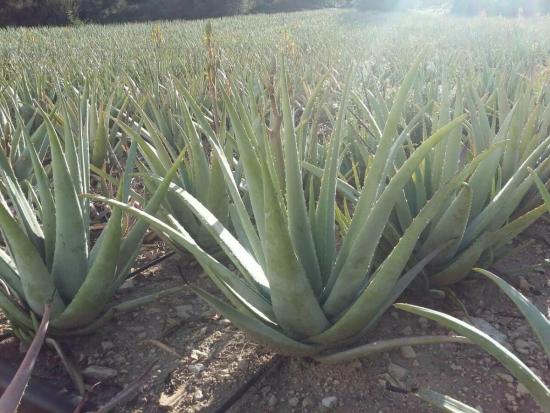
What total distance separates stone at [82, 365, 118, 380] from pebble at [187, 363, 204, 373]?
18cm

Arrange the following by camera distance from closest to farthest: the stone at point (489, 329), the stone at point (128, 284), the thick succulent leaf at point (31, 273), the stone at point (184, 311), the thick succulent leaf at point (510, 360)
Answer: the thick succulent leaf at point (510, 360) → the thick succulent leaf at point (31, 273) → the stone at point (489, 329) → the stone at point (184, 311) → the stone at point (128, 284)

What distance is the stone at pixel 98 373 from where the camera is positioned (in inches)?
49.1

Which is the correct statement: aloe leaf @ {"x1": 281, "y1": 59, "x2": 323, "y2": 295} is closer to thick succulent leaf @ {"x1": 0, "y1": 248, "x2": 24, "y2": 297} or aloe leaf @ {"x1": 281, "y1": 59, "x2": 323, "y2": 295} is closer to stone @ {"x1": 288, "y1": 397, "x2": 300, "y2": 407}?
stone @ {"x1": 288, "y1": 397, "x2": 300, "y2": 407}

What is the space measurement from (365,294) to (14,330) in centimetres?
91

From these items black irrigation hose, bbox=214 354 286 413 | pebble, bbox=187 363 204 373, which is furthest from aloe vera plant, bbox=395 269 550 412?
pebble, bbox=187 363 204 373

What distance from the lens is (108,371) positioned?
1260mm

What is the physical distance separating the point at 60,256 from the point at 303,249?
2.07 ft

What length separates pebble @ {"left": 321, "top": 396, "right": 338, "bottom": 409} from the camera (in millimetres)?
1116

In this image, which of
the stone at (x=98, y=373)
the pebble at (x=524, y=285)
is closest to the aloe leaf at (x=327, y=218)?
the stone at (x=98, y=373)

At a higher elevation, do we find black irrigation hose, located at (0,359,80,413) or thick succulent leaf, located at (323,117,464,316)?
thick succulent leaf, located at (323,117,464,316)

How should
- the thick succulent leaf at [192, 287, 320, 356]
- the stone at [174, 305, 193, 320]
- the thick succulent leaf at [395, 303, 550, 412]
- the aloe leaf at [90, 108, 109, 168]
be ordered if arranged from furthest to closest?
the aloe leaf at [90, 108, 109, 168]
the stone at [174, 305, 193, 320]
the thick succulent leaf at [192, 287, 320, 356]
the thick succulent leaf at [395, 303, 550, 412]

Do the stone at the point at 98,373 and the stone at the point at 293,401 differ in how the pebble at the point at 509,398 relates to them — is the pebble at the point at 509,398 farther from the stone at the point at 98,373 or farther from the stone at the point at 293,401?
the stone at the point at 98,373

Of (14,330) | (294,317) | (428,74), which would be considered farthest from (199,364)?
(428,74)

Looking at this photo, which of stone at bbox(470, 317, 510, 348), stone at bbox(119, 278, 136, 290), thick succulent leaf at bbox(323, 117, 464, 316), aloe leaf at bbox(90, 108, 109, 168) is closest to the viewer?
thick succulent leaf at bbox(323, 117, 464, 316)
